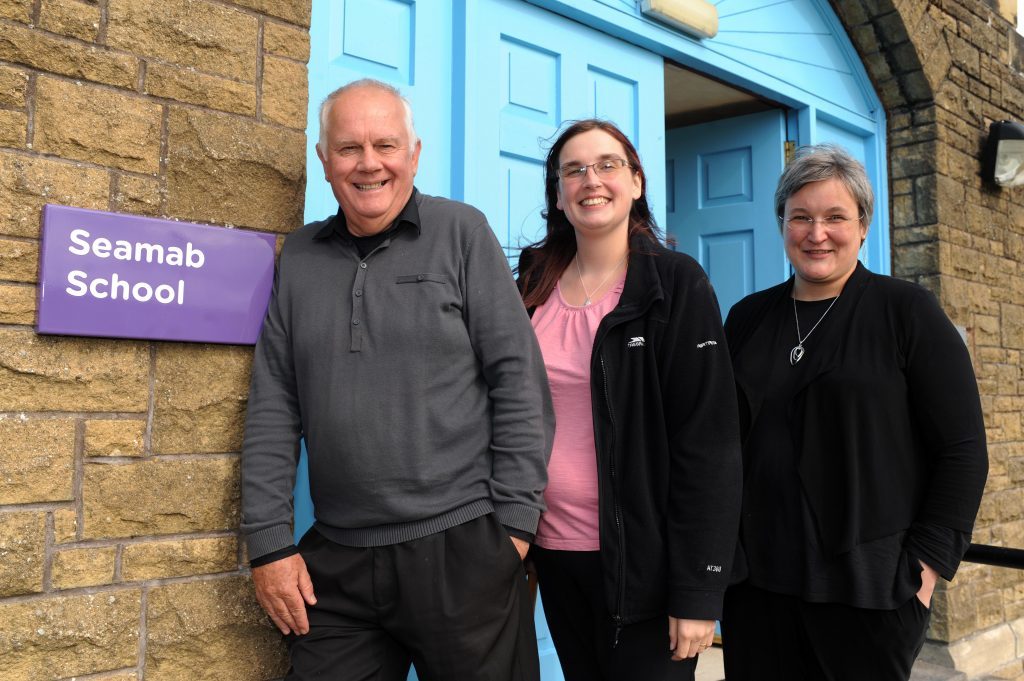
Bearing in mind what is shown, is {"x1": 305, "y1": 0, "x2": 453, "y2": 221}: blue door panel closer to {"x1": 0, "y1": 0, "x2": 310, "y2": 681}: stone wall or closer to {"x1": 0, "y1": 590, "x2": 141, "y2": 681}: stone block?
{"x1": 0, "y1": 0, "x2": 310, "y2": 681}: stone wall

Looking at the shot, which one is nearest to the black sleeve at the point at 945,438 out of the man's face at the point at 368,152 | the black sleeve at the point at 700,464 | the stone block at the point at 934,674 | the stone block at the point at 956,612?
the black sleeve at the point at 700,464

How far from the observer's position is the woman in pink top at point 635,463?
6.18 feet

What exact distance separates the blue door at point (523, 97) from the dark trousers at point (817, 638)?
1356 mm

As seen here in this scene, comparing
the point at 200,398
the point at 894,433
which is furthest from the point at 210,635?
the point at 894,433

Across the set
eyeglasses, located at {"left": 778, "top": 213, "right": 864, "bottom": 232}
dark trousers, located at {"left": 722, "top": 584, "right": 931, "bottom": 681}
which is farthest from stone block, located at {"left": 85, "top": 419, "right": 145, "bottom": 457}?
eyeglasses, located at {"left": 778, "top": 213, "right": 864, "bottom": 232}

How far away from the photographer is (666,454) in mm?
1923

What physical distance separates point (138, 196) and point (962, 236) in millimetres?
4602

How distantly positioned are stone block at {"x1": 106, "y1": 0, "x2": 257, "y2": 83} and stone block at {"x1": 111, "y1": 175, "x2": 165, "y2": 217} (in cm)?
30

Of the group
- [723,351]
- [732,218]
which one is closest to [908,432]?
[723,351]

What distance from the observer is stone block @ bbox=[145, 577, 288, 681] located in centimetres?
201

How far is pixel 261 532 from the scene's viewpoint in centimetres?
191

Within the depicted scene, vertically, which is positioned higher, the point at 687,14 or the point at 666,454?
the point at 687,14

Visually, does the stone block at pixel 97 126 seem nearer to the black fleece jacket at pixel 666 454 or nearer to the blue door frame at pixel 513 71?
the blue door frame at pixel 513 71

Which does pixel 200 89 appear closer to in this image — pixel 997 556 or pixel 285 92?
pixel 285 92
